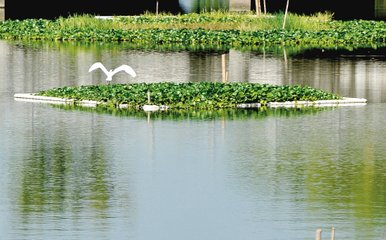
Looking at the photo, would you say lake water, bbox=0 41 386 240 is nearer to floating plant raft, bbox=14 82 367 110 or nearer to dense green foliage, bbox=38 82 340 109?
floating plant raft, bbox=14 82 367 110

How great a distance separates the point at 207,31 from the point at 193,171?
28.6 metres

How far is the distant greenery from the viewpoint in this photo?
47969mm

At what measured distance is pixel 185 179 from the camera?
2077 cm

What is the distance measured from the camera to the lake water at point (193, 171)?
17.6 metres

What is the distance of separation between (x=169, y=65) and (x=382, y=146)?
622 inches

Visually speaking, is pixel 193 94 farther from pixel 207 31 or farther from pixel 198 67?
pixel 207 31

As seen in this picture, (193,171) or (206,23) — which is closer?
(193,171)

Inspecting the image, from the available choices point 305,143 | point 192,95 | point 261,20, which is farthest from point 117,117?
point 261,20

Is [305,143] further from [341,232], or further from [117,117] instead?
[341,232]

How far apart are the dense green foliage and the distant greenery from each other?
53.7 ft

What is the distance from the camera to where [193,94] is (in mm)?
29688

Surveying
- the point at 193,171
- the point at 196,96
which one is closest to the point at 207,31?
the point at 196,96

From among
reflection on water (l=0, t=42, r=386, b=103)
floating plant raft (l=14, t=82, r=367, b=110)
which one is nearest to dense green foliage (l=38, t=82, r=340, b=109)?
floating plant raft (l=14, t=82, r=367, b=110)

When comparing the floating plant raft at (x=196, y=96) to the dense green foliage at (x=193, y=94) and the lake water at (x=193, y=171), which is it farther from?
the lake water at (x=193, y=171)
